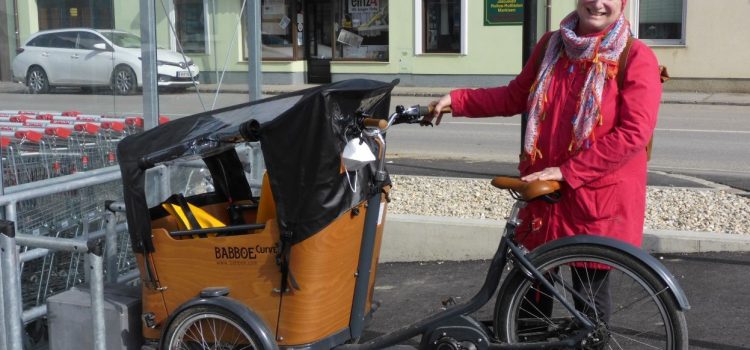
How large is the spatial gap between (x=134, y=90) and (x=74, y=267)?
1428 mm

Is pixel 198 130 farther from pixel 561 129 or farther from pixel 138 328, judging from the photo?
pixel 561 129

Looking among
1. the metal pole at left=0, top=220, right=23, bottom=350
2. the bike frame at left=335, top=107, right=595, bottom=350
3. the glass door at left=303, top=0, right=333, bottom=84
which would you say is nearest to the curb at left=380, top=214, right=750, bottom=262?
the bike frame at left=335, top=107, right=595, bottom=350

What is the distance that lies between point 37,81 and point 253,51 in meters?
1.55

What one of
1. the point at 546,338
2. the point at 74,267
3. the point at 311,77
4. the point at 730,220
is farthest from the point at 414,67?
the point at 546,338

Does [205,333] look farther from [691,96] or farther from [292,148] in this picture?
[691,96]

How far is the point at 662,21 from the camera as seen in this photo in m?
21.8

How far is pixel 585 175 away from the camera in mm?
3467

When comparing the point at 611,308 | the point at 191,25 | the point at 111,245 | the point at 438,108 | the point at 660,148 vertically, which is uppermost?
the point at 191,25

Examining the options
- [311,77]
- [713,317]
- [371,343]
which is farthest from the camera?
[311,77]

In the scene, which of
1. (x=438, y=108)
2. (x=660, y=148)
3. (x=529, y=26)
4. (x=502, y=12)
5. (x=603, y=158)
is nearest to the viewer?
(x=603, y=158)

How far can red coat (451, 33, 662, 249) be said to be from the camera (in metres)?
3.43

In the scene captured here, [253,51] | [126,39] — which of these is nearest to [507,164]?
[253,51]

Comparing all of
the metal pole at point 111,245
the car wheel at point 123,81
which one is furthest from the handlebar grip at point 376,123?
the car wheel at point 123,81

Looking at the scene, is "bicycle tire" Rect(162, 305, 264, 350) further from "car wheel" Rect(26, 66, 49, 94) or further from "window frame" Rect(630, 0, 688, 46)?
"window frame" Rect(630, 0, 688, 46)
